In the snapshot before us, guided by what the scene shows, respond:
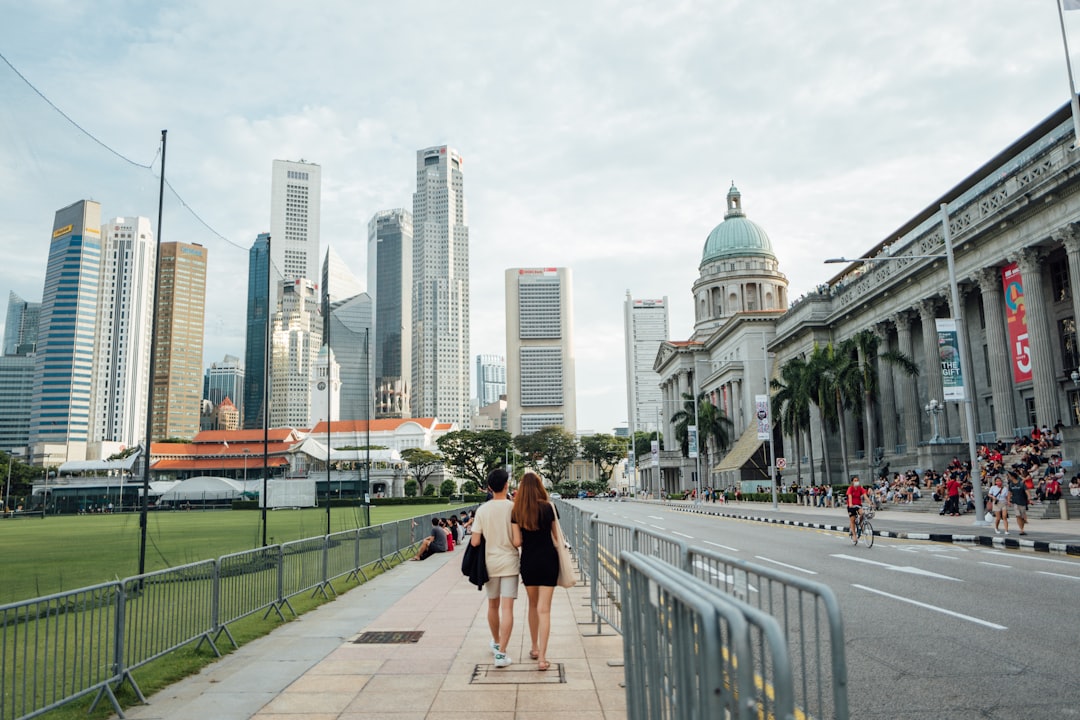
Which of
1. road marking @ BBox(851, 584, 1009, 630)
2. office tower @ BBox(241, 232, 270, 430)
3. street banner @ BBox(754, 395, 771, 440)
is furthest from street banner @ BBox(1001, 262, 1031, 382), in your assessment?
office tower @ BBox(241, 232, 270, 430)

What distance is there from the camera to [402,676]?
7512mm

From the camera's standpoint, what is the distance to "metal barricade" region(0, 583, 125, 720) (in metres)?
5.85

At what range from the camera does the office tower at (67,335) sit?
401 inches

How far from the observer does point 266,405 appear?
17641mm

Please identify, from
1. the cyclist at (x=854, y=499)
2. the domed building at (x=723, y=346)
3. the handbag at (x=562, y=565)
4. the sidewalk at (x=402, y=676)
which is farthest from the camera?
the domed building at (x=723, y=346)

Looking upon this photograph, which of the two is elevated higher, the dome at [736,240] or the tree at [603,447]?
the dome at [736,240]

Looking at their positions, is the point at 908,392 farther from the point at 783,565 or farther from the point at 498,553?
the point at 498,553

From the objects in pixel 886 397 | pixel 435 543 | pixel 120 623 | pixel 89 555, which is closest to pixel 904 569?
pixel 435 543

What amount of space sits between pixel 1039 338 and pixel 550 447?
9381 cm

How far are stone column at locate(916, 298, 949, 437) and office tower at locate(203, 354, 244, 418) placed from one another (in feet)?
131

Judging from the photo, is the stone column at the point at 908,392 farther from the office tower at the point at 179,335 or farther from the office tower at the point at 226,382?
the office tower at the point at 179,335

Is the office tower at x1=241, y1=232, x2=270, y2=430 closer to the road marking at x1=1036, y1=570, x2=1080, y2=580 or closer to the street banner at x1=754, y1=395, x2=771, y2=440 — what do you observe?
the road marking at x1=1036, y1=570, x2=1080, y2=580

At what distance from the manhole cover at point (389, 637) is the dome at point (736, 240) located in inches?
4150

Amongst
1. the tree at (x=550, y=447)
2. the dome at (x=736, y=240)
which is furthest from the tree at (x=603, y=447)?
the dome at (x=736, y=240)
